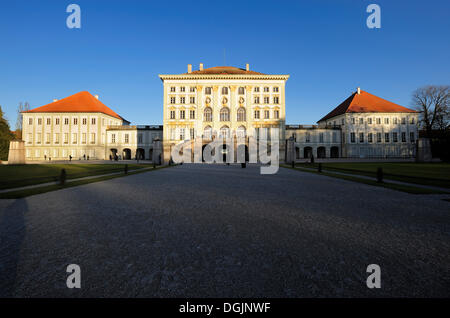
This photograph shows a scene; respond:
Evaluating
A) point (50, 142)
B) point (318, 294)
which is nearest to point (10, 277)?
point (318, 294)

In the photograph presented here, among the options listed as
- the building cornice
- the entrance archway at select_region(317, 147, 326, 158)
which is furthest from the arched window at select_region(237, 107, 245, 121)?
the entrance archway at select_region(317, 147, 326, 158)

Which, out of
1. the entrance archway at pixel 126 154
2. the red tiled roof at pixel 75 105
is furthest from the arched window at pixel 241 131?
the red tiled roof at pixel 75 105

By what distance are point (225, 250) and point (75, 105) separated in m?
63.1

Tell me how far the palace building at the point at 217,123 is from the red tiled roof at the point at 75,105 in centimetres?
20

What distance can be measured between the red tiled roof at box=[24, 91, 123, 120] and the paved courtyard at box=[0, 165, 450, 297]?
5505 centimetres

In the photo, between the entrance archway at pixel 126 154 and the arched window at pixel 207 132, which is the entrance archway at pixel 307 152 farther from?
the entrance archway at pixel 126 154

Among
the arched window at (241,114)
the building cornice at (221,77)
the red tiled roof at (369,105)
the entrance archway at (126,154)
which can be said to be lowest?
the entrance archway at (126,154)

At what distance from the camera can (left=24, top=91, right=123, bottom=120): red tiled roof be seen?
167 ft

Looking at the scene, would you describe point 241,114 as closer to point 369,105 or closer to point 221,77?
point 221,77

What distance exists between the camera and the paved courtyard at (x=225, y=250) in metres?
2.35

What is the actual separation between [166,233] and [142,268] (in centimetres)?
127

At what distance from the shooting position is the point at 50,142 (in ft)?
167

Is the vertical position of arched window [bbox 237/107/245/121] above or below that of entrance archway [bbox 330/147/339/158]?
above

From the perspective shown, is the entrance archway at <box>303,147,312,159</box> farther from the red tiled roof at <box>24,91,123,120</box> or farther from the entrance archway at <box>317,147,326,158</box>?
the red tiled roof at <box>24,91,123,120</box>
